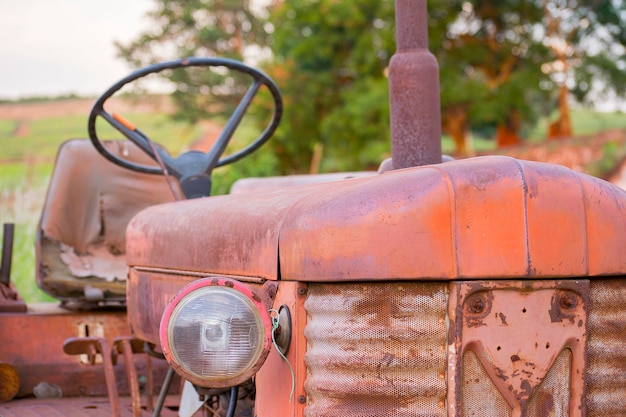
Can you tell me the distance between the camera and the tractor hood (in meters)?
1.91

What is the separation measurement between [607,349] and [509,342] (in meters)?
0.27

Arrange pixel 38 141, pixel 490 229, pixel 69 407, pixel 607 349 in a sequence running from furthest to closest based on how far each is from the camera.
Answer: pixel 38 141, pixel 69 407, pixel 607 349, pixel 490 229

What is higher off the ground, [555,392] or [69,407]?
[555,392]

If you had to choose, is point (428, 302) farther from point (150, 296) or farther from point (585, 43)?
point (585, 43)

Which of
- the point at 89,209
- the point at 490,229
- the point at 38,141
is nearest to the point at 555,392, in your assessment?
the point at 490,229

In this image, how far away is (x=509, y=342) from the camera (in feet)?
6.30

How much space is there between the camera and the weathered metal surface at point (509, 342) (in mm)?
1911

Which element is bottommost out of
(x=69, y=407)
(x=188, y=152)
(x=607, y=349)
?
(x=69, y=407)

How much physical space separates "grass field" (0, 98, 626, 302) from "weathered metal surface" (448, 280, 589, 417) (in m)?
7.38

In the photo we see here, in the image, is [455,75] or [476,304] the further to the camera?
[455,75]

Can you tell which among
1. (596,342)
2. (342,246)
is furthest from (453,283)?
(596,342)

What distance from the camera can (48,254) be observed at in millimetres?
4246

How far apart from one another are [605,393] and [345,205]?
2.30 ft

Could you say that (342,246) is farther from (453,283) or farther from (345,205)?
(453,283)
